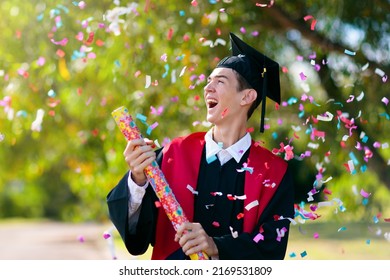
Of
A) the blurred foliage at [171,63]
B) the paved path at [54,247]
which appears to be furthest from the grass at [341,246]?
the blurred foliage at [171,63]

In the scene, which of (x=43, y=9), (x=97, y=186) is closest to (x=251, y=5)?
(x=43, y=9)

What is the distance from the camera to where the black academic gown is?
3.08 metres

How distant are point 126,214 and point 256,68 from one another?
0.90 m

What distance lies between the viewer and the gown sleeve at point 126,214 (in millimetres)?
3080

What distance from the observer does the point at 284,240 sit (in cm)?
316

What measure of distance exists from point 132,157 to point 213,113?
44 cm

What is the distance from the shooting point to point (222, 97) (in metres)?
3.19

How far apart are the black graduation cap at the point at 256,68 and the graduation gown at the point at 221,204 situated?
26 centimetres

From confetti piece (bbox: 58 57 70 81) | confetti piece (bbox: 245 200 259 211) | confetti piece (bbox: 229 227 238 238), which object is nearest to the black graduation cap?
confetti piece (bbox: 245 200 259 211)

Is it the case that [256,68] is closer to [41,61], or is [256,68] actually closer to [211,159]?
[211,159]

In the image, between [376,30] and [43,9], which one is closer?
[376,30]

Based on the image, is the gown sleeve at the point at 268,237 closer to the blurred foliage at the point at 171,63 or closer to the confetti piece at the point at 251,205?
the confetti piece at the point at 251,205

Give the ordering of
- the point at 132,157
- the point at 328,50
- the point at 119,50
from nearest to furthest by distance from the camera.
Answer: the point at 132,157, the point at 119,50, the point at 328,50
